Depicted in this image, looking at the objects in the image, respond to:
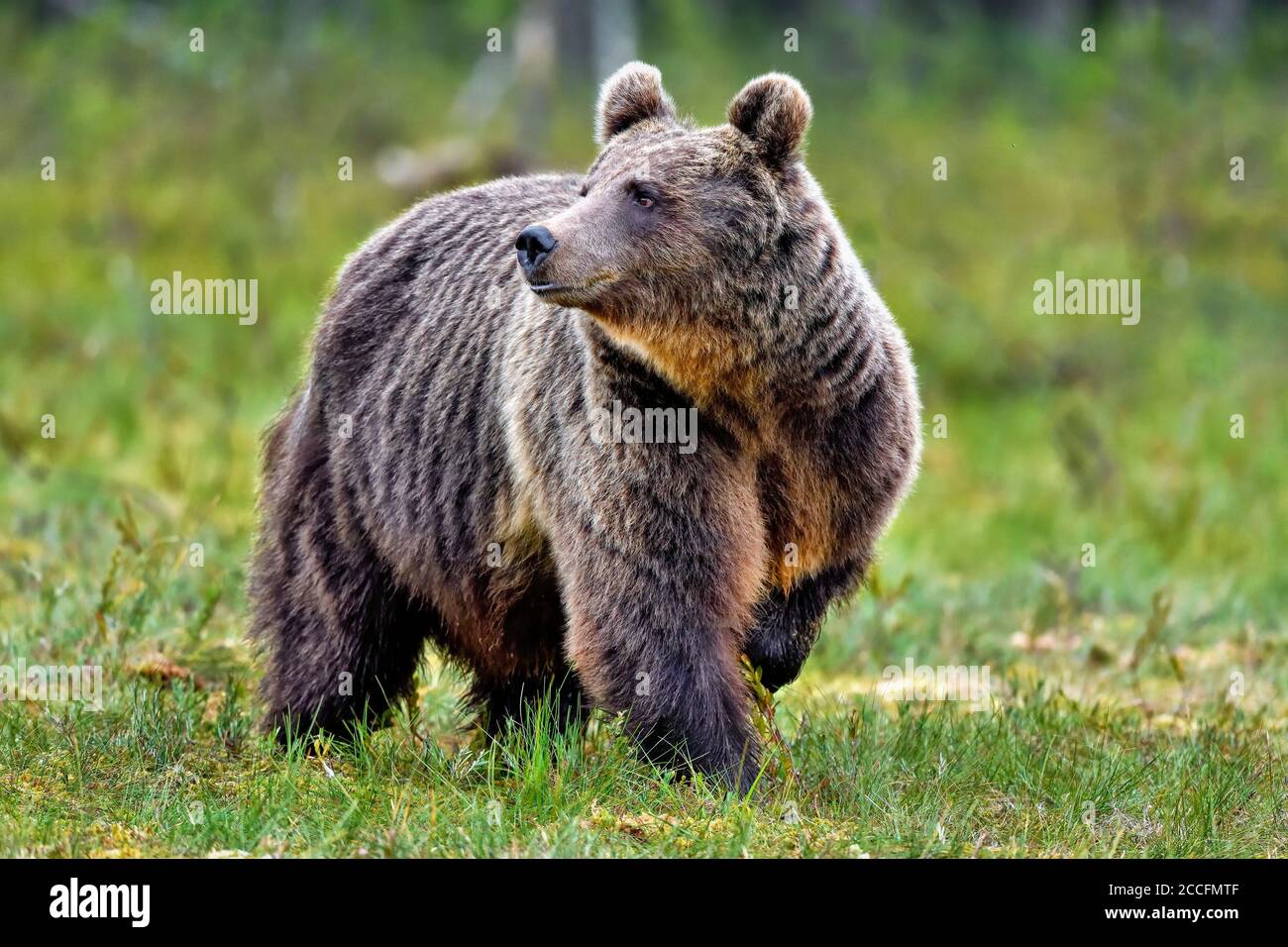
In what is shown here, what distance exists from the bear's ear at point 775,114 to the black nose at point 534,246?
0.80 meters

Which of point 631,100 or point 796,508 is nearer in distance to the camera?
point 796,508

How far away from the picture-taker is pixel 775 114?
17.9 feet

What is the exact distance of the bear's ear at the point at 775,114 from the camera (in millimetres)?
5465

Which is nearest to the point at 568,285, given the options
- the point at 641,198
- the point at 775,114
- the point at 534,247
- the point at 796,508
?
the point at 534,247

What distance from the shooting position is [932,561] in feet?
34.3

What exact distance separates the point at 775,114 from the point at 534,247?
92cm

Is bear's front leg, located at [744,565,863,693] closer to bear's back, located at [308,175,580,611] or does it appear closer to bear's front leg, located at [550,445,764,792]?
bear's front leg, located at [550,445,764,792]

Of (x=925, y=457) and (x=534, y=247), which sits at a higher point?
(x=534, y=247)

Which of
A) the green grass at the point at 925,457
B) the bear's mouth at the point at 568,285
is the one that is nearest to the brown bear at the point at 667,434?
the bear's mouth at the point at 568,285

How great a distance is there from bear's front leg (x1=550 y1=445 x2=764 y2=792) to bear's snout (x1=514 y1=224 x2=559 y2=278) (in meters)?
0.63

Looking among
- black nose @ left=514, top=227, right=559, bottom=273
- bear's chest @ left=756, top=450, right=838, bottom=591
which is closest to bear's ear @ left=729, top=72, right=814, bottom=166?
black nose @ left=514, top=227, right=559, bottom=273

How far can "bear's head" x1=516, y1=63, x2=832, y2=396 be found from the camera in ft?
17.2

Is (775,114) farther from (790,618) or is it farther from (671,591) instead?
(790,618)
